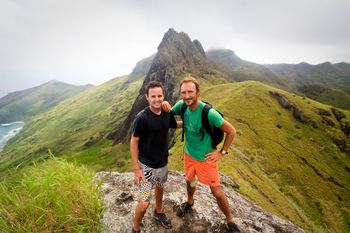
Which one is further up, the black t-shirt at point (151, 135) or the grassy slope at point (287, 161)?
the black t-shirt at point (151, 135)

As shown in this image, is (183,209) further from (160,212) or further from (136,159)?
(136,159)

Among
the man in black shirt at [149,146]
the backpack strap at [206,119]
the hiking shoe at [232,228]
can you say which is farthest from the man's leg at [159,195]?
the backpack strap at [206,119]

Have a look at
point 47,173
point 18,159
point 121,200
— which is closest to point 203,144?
point 121,200

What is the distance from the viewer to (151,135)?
6.62 m

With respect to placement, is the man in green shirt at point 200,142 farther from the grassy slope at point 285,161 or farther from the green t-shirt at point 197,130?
the grassy slope at point 285,161

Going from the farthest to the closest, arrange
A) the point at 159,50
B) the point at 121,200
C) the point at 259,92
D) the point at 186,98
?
the point at 159,50 → the point at 259,92 → the point at 121,200 → the point at 186,98

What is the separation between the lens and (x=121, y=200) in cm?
845

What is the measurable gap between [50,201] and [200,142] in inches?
156

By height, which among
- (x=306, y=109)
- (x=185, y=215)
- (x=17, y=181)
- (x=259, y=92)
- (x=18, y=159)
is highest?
(x=17, y=181)

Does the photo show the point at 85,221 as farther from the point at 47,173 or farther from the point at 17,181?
the point at 17,181

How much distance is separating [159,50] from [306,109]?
7968 cm

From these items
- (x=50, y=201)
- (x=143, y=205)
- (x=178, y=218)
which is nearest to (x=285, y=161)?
(x=178, y=218)

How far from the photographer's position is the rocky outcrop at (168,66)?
10406 centimetres

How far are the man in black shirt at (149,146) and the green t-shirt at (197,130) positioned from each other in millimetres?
553
